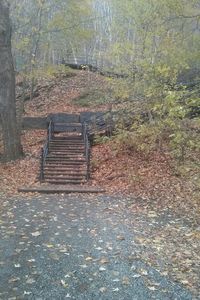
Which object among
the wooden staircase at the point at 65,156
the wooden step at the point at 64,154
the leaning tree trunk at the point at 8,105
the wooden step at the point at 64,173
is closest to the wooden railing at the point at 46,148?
the wooden staircase at the point at 65,156

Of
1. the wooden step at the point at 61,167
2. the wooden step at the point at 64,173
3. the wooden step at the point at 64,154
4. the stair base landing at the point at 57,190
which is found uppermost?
the stair base landing at the point at 57,190

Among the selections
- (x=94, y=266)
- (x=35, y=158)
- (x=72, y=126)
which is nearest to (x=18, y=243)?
(x=94, y=266)

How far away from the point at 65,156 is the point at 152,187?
4873 millimetres

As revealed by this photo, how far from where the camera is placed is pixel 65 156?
1623 cm

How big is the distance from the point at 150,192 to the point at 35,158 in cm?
634

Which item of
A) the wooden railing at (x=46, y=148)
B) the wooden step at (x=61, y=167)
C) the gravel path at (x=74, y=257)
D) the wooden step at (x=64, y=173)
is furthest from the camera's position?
the wooden step at (x=61, y=167)

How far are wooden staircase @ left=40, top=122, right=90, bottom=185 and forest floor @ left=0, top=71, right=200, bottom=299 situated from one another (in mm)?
448

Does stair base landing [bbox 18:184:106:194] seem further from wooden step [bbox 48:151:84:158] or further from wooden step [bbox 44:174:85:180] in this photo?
wooden step [bbox 48:151:84:158]

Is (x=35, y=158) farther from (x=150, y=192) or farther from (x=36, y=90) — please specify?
(x=36, y=90)

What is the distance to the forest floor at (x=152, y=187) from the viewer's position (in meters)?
7.31

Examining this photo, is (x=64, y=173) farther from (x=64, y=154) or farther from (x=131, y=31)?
(x=131, y=31)

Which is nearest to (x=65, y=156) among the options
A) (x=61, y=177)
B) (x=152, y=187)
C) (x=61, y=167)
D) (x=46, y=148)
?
(x=46, y=148)

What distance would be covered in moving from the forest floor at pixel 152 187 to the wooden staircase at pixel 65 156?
0.45 m

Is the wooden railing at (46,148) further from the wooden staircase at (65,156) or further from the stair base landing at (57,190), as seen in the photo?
the stair base landing at (57,190)
